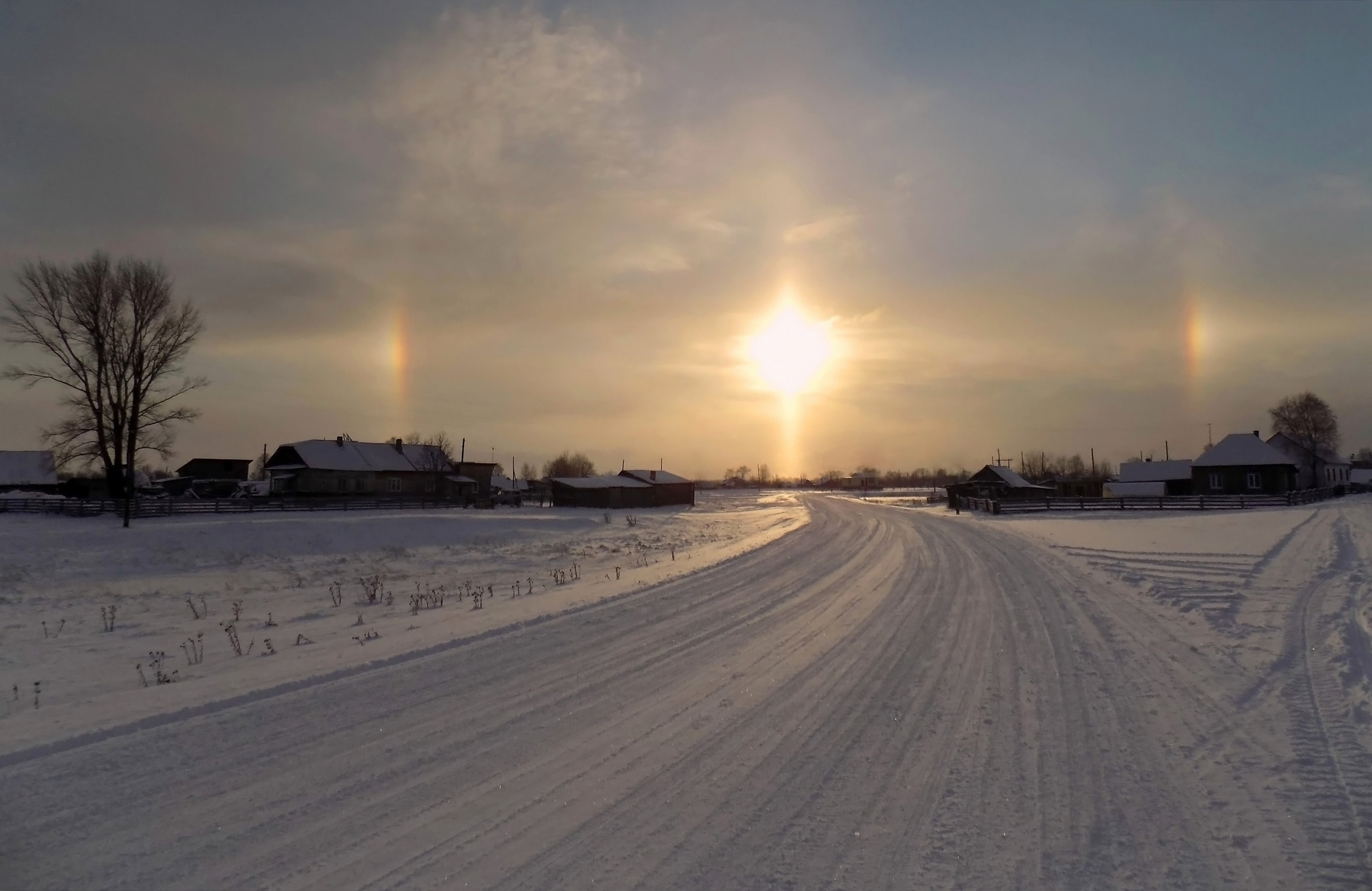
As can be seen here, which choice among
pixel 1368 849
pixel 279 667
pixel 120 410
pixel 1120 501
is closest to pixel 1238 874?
pixel 1368 849

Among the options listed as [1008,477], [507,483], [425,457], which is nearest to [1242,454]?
[1008,477]

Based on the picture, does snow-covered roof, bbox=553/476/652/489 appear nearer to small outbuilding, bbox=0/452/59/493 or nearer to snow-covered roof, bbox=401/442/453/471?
snow-covered roof, bbox=401/442/453/471

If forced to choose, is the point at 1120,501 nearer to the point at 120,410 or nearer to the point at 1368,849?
the point at 1368,849

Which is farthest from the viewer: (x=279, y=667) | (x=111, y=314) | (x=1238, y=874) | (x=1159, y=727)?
(x=111, y=314)

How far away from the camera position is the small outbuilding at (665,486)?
94.1m

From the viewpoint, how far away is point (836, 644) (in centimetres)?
1120

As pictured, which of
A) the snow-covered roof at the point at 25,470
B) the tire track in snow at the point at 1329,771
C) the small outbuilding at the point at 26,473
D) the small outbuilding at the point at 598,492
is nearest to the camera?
the tire track in snow at the point at 1329,771

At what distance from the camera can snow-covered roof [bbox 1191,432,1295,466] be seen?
229ft

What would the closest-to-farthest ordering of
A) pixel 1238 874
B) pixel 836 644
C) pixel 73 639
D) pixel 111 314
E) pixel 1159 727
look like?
pixel 1238 874 → pixel 1159 727 → pixel 836 644 → pixel 73 639 → pixel 111 314

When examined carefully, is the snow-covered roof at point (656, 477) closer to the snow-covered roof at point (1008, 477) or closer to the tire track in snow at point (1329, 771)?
the snow-covered roof at point (1008, 477)

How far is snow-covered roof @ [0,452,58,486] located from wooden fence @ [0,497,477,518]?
3046 cm

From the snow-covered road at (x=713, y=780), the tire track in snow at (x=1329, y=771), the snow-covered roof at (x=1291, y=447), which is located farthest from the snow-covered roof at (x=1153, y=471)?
the snow-covered road at (x=713, y=780)

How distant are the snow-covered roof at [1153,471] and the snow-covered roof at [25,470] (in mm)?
125665

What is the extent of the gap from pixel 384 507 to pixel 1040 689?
57.6 metres
